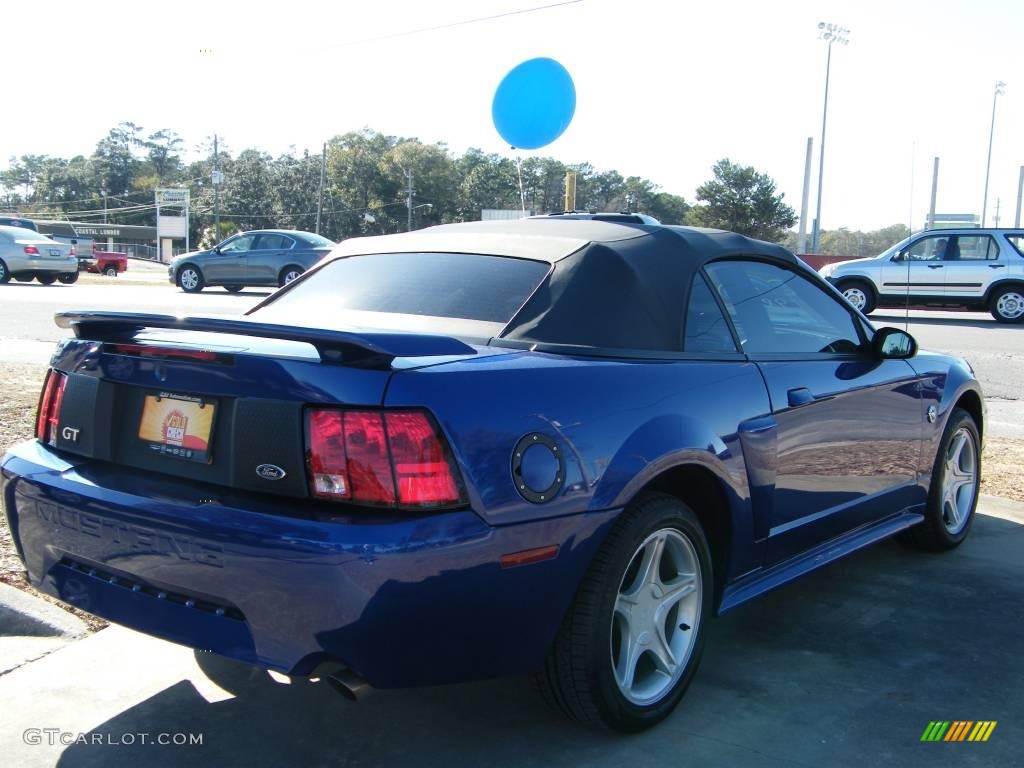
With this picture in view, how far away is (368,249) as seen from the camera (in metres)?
3.92

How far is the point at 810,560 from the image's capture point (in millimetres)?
3639

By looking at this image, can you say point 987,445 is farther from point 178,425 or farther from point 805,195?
point 805,195

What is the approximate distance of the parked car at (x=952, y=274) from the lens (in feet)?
56.5

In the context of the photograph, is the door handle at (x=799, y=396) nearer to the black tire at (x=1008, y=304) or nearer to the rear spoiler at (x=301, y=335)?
the rear spoiler at (x=301, y=335)

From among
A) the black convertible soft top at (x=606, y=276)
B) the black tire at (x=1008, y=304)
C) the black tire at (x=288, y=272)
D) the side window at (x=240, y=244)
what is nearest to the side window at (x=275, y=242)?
the side window at (x=240, y=244)

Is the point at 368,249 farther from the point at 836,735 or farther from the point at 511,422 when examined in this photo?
the point at 836,735

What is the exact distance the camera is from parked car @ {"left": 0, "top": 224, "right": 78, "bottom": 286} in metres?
22.7

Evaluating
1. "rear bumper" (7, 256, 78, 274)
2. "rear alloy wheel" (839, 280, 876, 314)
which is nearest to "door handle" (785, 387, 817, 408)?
"rear alloy wheel" (839, 280, 876, 314)

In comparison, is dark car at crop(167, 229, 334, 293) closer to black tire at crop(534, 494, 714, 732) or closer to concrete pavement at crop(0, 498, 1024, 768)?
concrete pavement at crop(0, 498, 1024, 768)

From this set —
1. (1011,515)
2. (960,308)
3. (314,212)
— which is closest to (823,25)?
(960,308)

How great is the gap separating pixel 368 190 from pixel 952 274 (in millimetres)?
68621

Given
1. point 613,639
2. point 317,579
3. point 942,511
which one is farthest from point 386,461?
point 942,511

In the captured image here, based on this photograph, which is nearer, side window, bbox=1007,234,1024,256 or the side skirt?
the side skirt

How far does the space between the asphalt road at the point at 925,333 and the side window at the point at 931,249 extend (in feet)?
3.73
